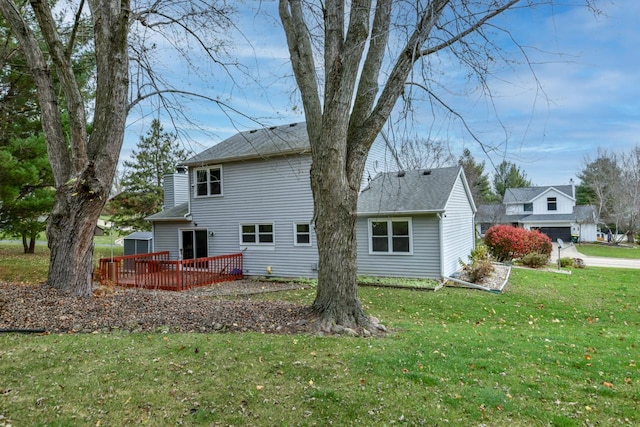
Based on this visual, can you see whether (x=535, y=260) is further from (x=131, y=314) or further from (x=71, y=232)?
(x=71, y=232)

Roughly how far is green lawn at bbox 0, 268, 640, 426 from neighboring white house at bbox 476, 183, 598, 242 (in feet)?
113

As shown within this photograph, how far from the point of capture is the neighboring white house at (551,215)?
36.4 m

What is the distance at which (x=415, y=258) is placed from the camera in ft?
40.3

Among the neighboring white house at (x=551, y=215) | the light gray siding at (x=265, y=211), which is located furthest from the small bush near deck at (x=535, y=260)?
the neighboring white house at (x=551, y=215)

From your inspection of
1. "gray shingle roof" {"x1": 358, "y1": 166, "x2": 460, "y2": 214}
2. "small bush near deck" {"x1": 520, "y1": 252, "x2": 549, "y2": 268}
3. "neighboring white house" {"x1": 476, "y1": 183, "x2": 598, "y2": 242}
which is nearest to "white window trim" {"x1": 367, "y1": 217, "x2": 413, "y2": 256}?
"gray shingle roof" {"x1": 358, "y1": 166, "x2": 460, "y2": 214}

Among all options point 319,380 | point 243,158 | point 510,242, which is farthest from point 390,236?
point 319,380

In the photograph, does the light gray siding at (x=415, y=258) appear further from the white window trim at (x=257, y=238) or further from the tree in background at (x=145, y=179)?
the tree in background at (x=145, y=179)

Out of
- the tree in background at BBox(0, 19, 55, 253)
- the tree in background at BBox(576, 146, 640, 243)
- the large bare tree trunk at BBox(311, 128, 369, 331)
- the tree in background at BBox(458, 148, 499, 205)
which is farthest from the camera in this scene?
the tree in background at BBox(576, 146, 640, 243)

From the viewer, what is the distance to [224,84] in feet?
23.8

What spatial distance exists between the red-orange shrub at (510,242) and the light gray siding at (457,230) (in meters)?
2.23

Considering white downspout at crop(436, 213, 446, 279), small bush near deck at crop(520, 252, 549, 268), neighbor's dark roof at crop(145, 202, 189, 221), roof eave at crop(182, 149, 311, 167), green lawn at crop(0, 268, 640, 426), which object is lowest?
small bush near deck at crop(520, 252, 549, 268)

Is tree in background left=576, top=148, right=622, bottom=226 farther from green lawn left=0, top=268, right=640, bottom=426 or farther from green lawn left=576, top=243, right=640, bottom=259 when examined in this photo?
green lawn left=0, top=268, right=640, bottom=426

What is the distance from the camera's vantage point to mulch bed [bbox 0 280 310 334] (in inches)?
197

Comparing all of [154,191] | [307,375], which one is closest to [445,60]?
[307,375]
